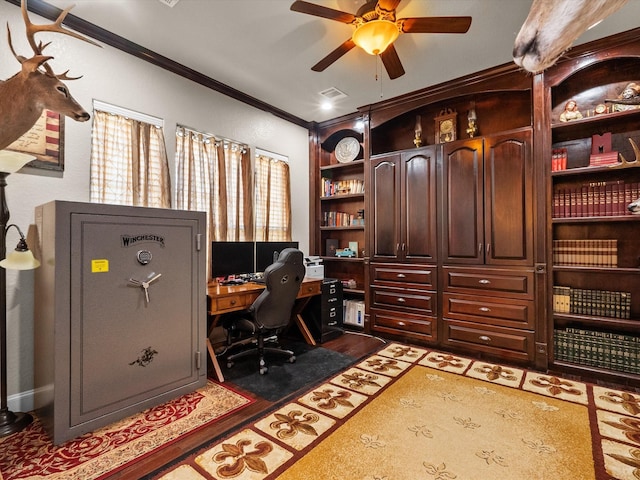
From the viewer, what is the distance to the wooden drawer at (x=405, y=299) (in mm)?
3588

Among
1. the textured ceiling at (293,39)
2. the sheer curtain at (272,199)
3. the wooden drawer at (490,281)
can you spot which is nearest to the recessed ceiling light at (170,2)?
the textured ceiling at (293,39)

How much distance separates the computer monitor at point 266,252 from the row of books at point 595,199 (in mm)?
2863

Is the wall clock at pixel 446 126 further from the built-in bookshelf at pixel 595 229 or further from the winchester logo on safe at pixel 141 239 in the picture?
the winchester logo on safe at pixel 141 239

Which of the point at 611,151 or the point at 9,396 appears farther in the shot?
the point at 611,151

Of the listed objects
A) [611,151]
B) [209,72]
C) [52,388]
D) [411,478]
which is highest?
[209,72]

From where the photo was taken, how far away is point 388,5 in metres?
1.99

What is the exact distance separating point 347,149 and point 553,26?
350cm

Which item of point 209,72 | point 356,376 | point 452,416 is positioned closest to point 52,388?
point 356,376

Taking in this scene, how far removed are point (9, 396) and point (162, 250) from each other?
4.69 ft

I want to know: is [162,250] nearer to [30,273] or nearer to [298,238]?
[30,273]

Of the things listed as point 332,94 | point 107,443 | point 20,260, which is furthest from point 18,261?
point 332,94

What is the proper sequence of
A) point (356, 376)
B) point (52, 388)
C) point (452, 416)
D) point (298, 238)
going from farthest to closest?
point (298, 238)
point (356, 376)
point (452, 416)
point (52, 388)

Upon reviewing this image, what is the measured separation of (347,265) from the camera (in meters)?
4.67

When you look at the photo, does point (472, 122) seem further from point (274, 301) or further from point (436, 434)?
point (436, 434)
